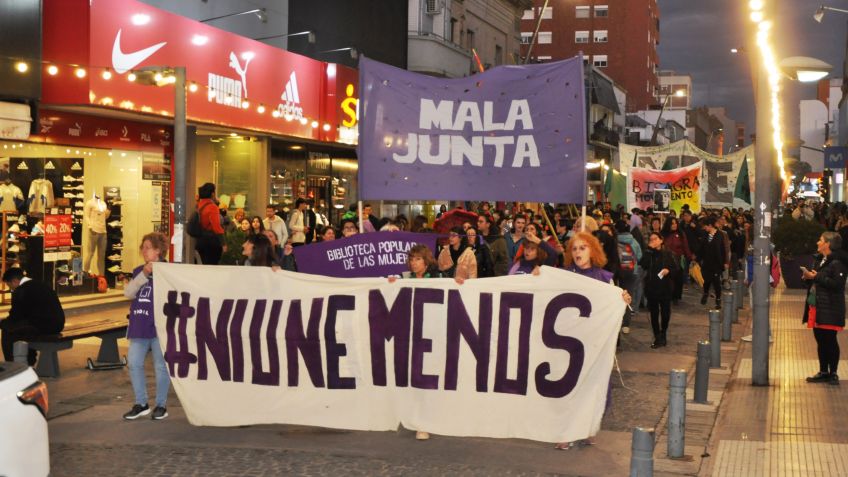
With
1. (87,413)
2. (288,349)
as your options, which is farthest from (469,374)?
(87,413)

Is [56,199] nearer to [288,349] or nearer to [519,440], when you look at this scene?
[288,349]

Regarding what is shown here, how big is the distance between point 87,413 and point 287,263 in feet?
12.5

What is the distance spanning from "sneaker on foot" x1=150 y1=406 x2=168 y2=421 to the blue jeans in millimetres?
36

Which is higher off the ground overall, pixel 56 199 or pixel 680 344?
pixel 56 199

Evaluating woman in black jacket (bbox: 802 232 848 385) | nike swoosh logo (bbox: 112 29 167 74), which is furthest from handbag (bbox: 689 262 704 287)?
nike swoosh logo (bbox: 112 29 167 74)

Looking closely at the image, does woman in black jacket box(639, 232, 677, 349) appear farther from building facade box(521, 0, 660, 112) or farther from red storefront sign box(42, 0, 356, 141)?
building facade box(521, 0, 660, 112)

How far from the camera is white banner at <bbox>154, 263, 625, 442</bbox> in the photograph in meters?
8.15

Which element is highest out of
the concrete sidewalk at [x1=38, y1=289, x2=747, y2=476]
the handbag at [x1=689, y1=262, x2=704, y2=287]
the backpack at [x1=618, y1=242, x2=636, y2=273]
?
→ the backpack at [x1=618, y1=242, x2=636, y2=273]

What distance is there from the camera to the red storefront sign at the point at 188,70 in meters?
15.6

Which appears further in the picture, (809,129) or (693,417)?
(809,129)

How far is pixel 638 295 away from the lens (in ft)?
60.6

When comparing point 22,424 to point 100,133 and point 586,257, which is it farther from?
point 100,133

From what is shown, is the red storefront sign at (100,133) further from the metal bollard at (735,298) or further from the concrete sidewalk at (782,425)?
the concrete sidewalk at (782,425)

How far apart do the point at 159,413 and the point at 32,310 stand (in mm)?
2897
